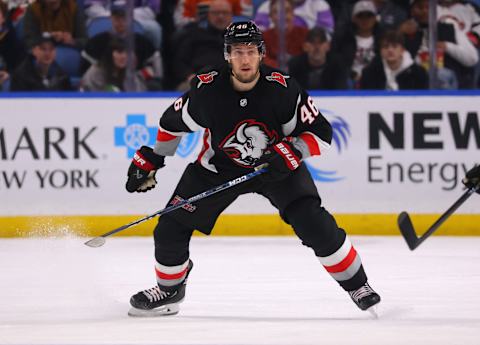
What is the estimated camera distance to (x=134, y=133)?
722 centimetres

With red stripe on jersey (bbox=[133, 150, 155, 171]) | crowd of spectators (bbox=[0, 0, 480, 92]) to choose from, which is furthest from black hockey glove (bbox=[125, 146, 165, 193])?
crowd of spectators (bbox=[0, 0, 480, 92])

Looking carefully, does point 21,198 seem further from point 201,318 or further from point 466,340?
point 466,340

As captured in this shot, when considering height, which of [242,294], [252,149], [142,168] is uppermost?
[252,149]

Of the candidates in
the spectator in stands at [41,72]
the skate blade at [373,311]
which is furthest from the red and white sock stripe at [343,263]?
the spectator in stands at [41,72]

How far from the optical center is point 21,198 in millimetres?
7180

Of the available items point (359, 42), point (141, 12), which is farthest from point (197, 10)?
point (359, 42)

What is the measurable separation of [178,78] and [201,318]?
3.26m

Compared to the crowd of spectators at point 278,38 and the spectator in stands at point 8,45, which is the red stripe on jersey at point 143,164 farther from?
the spectator in stands at point 8,45

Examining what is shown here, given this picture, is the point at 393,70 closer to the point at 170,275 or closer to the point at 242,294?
the point at 242,294

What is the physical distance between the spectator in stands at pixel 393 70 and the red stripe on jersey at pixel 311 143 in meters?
3.08

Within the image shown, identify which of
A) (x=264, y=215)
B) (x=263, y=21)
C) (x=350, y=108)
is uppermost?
(x=263, y=21)

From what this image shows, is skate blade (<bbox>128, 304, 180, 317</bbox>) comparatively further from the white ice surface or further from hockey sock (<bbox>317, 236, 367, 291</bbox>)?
hockey sock (<bbox>317, 236, 367, 291</bbox>)

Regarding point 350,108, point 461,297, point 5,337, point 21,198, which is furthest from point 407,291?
point 21,198

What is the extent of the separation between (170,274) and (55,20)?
3.23m
